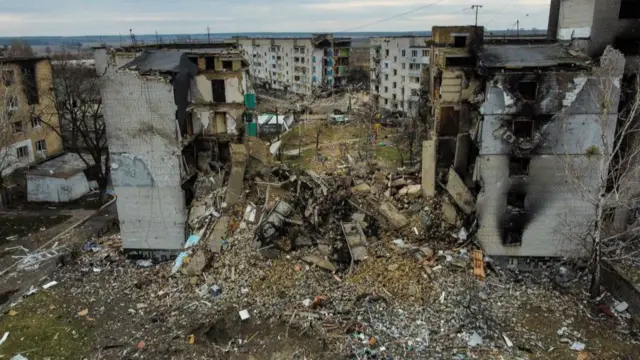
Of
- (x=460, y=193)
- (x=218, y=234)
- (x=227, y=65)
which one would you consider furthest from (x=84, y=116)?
(x=460, y=193)

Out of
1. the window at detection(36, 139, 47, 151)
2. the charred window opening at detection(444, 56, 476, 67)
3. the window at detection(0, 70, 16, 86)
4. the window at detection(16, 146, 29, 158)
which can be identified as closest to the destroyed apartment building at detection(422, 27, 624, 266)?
the charred window opening at detection(444, 56, 476, 67)

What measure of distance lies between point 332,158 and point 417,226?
16012mm

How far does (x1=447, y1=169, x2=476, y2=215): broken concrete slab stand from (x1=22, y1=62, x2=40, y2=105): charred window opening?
3133cm

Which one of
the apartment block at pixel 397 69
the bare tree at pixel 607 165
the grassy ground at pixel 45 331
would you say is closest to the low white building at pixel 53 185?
the grassy ground at pixel 45 331

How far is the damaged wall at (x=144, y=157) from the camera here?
19.8 metres

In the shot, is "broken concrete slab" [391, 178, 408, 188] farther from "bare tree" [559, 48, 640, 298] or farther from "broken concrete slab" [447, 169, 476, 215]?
"bare tree" [559, 48, 640, 298]

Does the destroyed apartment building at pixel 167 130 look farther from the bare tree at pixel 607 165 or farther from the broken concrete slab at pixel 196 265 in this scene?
the bare tree at pixel 607 165

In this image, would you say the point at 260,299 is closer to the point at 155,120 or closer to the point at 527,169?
the point at 155,120

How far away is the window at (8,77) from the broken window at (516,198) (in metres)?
32.7

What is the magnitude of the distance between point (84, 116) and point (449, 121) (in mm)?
22305

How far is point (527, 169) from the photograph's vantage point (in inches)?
753

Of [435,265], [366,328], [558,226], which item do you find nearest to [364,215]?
[435,265]

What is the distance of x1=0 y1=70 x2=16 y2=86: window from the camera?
32125 millimetres

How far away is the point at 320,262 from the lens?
19500 millimetres
